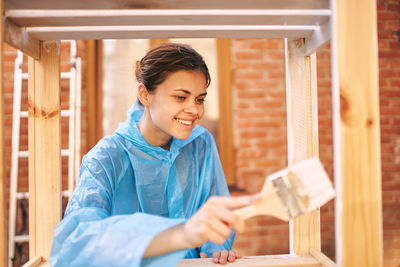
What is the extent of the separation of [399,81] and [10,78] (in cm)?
303

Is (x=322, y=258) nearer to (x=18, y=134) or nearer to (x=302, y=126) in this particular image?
(x=302, y=126)

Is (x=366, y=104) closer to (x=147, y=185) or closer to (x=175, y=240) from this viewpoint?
(x=175, y=240)

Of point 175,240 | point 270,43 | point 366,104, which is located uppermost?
point 270,43

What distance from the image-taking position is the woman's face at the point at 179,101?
1.08 m

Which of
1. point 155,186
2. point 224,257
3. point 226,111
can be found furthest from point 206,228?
point 226,111

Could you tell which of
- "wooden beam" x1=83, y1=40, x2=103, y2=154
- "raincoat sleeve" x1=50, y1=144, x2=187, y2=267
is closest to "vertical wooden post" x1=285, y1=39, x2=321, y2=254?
"raincoat sleeve" x1=50, y1=144, x2=187, y2=267

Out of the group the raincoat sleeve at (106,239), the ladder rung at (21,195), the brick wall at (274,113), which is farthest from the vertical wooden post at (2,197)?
the brick wall at (274,113)

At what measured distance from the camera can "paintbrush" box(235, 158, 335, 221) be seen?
0.57m

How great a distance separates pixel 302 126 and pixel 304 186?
39 centimetres

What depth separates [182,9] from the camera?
0.70m

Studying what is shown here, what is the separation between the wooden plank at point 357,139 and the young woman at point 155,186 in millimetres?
186

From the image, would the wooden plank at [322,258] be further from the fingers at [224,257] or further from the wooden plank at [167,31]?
the wooden plank at [167,31]

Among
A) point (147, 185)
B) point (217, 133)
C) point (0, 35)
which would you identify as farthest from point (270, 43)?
point (0, 35)

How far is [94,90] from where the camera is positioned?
8.28 ft
